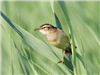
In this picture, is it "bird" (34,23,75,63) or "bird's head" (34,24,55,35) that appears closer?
"bird" (34,23,75,63)

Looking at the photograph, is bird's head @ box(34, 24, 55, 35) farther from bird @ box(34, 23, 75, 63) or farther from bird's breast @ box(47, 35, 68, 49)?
bird's breast @ box(47, 35, 68, 49)

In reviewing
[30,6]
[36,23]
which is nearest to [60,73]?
[36,23]

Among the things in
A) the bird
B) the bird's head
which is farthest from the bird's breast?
the bird's head

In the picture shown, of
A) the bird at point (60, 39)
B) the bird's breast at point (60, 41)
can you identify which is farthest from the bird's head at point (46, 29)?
the bird's breast at point (60, 41)

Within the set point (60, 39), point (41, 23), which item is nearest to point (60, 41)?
point (60, 39)

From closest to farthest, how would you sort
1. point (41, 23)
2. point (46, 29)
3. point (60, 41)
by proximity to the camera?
point (60, 41), point (46, 29), point (41, 23)

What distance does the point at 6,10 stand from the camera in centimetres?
257

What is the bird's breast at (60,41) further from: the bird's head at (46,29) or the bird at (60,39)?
the bird's head at (46,29)

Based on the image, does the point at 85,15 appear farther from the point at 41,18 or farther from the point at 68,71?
the point at 68,71

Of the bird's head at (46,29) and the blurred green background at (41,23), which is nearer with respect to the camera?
the blurred green background at (41,23)

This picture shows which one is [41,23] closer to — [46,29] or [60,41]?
[46,29]

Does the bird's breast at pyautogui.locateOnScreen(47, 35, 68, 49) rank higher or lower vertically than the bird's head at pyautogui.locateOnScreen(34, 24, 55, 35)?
lower

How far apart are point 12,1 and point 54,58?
1460mm

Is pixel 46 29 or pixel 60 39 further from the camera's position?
pixel 46 29
